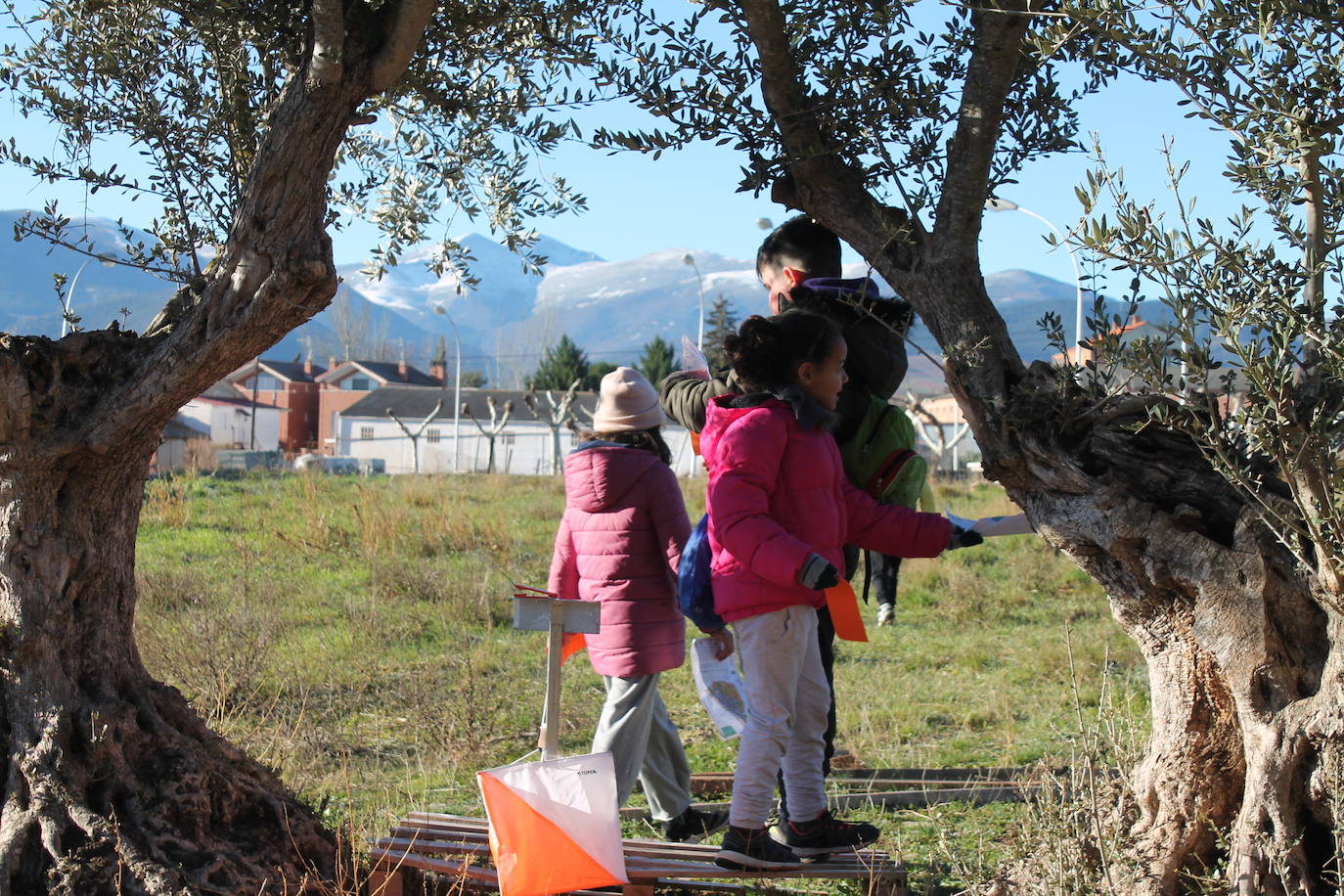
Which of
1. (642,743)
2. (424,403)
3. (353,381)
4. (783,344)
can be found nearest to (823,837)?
(642,743)

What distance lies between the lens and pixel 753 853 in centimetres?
381

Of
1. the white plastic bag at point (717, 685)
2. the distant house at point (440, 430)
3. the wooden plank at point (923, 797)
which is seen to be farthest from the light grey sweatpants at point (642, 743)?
the distant house at point (440, 430)

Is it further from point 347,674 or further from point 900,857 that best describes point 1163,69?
point 347,674

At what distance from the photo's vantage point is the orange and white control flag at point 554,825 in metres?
3.47

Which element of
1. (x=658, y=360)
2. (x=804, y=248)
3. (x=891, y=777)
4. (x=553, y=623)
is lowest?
(x=891, y=777)

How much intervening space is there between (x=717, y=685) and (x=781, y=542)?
891mm

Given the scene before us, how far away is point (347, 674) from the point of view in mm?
8203

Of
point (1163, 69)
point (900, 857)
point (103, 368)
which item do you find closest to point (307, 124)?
point (103, 368)

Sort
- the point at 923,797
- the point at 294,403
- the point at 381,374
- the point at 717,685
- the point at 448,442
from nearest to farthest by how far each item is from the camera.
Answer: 1. the point at 717,685
2. the point at 923,797
3. the point at 448,442
4. the point at 294,403
5. the point at 381,374

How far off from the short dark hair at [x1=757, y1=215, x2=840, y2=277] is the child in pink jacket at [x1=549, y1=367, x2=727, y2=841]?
0.78 meters

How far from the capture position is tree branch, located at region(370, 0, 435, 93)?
385 centimetres

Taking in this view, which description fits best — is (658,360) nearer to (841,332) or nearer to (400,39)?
(841,332)

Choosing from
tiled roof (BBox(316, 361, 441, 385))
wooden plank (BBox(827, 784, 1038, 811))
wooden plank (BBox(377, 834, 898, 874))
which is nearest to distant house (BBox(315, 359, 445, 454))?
tiled roof (BBox(316, 361, 441, 385))

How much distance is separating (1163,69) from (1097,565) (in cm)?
133
